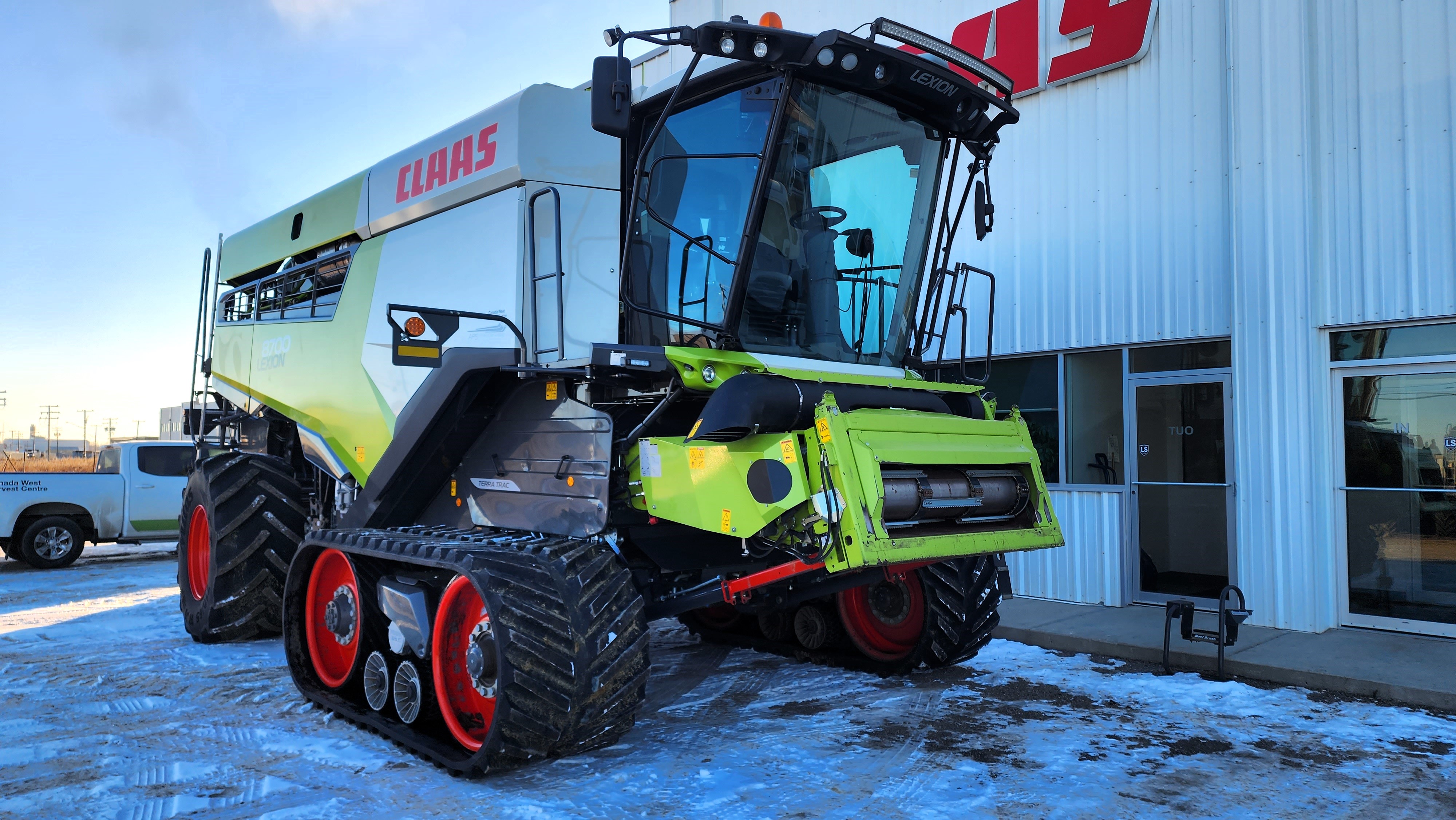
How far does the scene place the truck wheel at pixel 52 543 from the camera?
41.3 ft

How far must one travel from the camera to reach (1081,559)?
8.89 meters

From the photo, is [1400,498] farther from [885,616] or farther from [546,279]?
[546,279]

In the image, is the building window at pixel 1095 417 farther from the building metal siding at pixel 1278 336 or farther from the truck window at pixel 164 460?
the truck window at pixel 164 460

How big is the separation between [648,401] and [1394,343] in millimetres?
6068

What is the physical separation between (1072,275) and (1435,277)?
2.85m

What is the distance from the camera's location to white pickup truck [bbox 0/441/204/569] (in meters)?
12.6

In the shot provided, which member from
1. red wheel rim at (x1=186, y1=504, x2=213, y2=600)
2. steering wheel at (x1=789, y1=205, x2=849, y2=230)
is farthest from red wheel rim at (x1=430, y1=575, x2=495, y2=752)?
red wheel rim at (x1=186, y1=504, x2=213, y2=600)

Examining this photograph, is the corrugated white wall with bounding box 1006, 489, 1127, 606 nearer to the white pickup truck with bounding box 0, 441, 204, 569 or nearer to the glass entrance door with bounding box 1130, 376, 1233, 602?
the glass entrance door with bounding box 1130, 376, 1233, 602

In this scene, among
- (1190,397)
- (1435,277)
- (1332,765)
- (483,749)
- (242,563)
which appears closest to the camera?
(483,749)

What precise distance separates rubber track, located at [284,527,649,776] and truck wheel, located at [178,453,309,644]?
353cm

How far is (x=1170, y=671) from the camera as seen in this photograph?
6.38 meters

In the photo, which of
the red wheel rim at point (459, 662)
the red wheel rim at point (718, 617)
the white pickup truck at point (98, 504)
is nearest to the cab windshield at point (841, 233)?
the red wheel rim at point (459, 662)

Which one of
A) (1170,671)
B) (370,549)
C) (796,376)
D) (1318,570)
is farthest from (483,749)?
(1318,570)

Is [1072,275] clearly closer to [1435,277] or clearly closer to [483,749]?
[1435,277]
